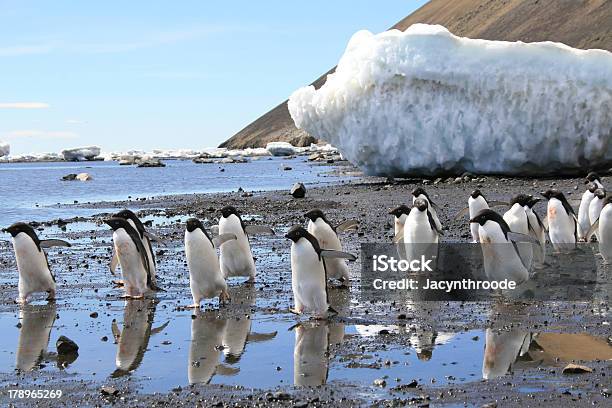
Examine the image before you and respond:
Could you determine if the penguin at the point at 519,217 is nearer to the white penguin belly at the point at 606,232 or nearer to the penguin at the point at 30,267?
the white penguin belly at the point at 606,232

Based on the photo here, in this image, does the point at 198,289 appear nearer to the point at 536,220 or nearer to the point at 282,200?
the point at 536,220

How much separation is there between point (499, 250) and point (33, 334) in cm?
414

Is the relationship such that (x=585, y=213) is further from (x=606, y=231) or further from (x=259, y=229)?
(x=259, y=229)

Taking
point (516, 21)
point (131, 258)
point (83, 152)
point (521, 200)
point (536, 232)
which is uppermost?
point (516, 21)

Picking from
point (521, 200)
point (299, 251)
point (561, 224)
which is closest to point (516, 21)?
point (561, 224)

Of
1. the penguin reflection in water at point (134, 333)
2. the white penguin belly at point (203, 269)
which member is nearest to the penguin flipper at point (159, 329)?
→ the penguin reflection in water at point (134, 333)

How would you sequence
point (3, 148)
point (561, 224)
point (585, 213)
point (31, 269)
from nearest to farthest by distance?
point (31, 269)
point (561, 224)
point (585, 213)
point (3, 148)

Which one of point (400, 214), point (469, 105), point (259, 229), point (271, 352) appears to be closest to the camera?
point (271, 352)

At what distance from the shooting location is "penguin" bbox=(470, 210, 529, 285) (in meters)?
8.26

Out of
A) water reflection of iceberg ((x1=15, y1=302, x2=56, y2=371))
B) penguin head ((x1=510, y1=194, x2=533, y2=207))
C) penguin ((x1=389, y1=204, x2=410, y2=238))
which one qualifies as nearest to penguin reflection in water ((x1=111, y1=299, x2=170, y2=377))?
water reflection of iceberg ((x1=15, y1=302, x2=56, y2=371))

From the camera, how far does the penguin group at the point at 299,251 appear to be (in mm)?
7477

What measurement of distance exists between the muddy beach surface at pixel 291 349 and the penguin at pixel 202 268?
0.15 m

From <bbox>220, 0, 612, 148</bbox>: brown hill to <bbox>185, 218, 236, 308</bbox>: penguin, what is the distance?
61.8m

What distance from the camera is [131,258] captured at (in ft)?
28.5
